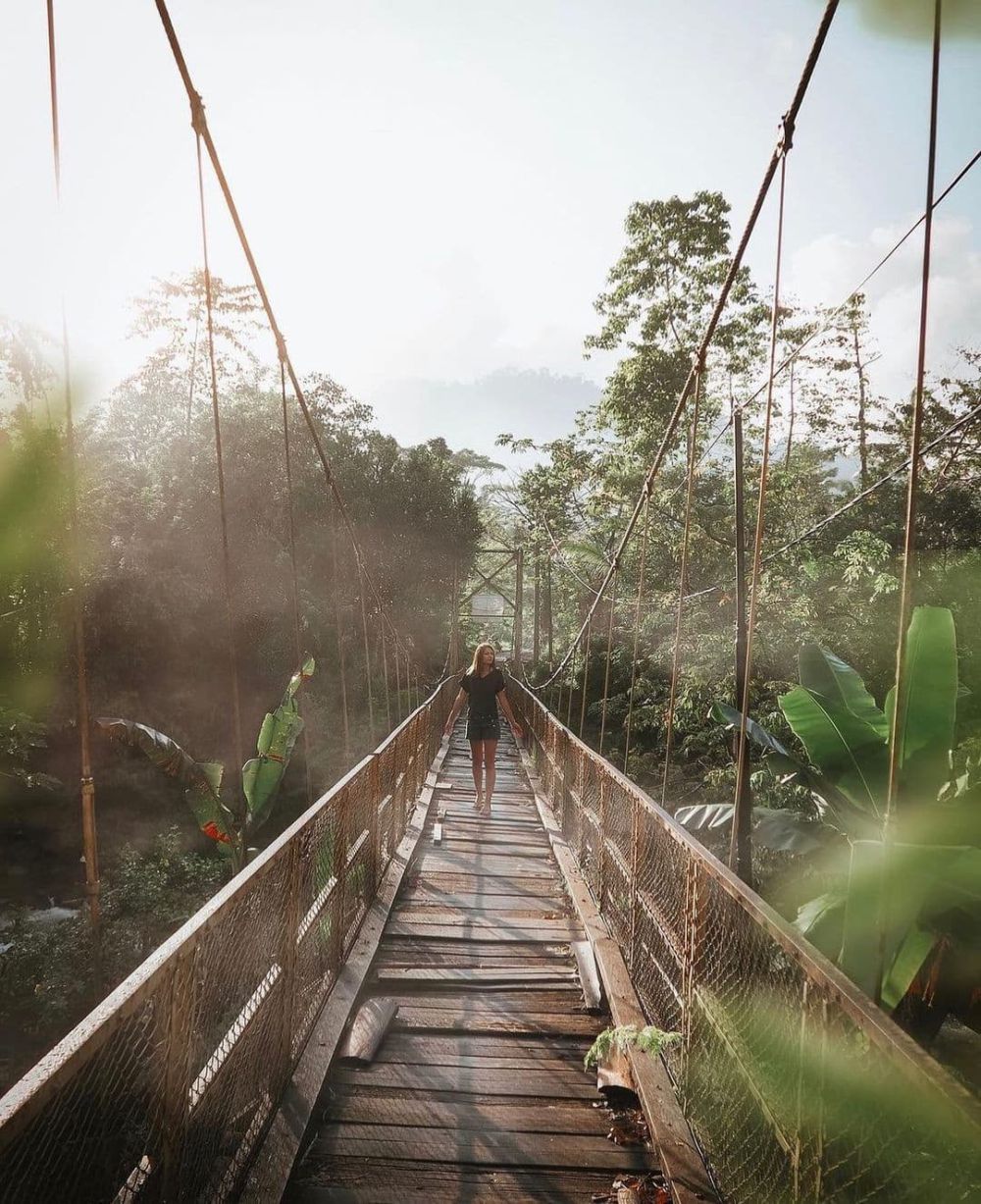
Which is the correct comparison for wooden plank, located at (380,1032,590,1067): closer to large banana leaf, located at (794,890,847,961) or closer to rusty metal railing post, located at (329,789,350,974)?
rusty metal railing post, located at (329,789,350,974)

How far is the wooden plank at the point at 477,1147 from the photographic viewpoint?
6.19ft

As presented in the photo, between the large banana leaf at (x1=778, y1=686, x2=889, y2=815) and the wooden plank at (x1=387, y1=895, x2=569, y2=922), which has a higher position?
the large banana leaf at (x1=778, y1=686, x2=889, y2=815)

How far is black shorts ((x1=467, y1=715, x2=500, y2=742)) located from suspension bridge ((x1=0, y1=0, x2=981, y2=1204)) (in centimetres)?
157

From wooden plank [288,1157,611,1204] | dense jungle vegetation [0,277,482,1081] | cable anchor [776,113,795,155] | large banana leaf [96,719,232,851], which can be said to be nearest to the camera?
wooden plank [288,1157,611,1204]

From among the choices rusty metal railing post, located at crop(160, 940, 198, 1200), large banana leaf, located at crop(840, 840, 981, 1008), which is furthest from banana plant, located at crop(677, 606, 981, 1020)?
rusty metal railing post, located at crop(160, 940, 198, 1200)

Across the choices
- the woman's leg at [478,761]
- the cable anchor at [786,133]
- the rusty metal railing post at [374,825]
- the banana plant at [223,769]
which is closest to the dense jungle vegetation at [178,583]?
the banana plant at [223,769]

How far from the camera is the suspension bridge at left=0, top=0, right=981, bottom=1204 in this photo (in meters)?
1.16

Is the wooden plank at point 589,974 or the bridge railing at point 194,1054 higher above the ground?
the bridge railing at point 194,1054

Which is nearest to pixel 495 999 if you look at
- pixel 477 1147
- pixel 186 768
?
pixel 477 1147

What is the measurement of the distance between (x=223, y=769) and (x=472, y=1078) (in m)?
4.93

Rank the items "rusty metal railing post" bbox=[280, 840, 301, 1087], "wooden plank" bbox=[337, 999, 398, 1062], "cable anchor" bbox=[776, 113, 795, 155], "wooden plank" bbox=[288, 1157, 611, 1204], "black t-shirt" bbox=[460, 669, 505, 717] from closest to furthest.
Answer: "wooden plank" bbox=[288, 1157, 611, 1204] < "rusty metal railing post" bbox=[280, 840, 301, 1087] < "wooden plank" bbox=[337, 999, 398, 1062] < "cable anchor" bbox=[776, 113, 795, 155] < "black t-shirt" bbox=[460, 669, 505, 717]

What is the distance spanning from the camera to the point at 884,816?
2.99 m

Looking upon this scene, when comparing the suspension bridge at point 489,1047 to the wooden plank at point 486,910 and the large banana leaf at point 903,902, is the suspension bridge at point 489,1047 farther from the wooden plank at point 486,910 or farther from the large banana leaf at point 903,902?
the large banana leaf at point 903,902

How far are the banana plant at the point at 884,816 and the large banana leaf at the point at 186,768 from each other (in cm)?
433
